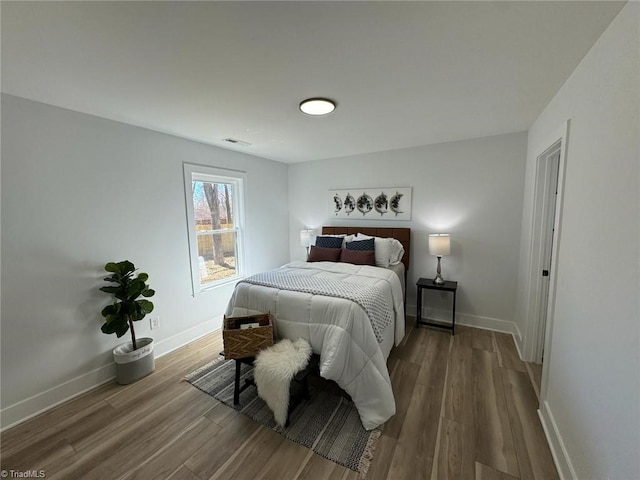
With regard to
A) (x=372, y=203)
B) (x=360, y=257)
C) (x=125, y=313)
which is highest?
(x=372, y=203)

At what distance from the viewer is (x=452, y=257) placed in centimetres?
327

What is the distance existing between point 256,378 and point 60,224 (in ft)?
6.51

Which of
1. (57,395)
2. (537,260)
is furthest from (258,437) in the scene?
(537,260)

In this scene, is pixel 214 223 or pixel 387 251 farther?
pixel 214 223

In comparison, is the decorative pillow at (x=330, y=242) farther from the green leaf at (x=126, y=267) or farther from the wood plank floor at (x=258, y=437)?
the green leaf at (x=126, y=267)

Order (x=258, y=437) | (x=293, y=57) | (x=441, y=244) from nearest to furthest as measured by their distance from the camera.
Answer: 1. (x=293, y=57)
2. (x=258, y=437)
3. (x=441, y=244)

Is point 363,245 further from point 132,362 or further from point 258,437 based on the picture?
point 132,362

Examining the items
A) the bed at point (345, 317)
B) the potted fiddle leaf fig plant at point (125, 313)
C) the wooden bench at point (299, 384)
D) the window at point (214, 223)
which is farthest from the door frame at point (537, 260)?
the potted fiddle leaf fig plant at point (125, 313)

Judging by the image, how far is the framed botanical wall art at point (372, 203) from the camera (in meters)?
3.53

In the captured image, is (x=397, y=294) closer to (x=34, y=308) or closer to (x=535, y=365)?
(x=535, y=365)

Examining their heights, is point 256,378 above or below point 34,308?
below

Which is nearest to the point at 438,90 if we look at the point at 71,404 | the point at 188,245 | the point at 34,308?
the point at 188,245

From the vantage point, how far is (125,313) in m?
2.22

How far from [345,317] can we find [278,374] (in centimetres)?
61
